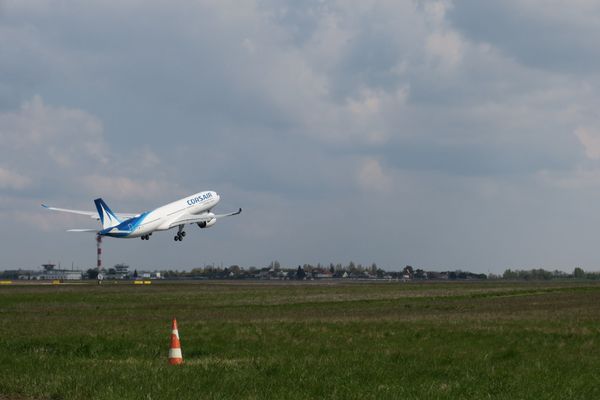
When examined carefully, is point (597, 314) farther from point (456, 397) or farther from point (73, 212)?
point (73, 212)

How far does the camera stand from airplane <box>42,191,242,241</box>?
4525 inches

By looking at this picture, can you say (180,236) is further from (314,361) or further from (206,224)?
(314,361)

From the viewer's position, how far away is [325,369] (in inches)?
874

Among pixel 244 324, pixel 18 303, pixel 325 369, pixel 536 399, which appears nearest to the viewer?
pixel 536 399

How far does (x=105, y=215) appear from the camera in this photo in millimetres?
116250

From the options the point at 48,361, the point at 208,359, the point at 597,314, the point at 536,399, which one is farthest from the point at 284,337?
the point at 597,314

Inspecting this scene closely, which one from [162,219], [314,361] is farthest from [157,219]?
[314,361]

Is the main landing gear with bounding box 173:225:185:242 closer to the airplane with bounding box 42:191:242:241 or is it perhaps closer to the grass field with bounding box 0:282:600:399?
the airplane with bounding box 42:191:242:241

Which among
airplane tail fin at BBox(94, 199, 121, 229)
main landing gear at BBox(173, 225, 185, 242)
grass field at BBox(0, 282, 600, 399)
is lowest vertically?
grass field at BBox(0, 282, 600, 399)

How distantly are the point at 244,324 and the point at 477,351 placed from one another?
1703 cm

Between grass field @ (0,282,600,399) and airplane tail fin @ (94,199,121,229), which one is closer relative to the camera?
grass field @ (0,282,600,399)

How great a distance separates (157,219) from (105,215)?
23.4 ft

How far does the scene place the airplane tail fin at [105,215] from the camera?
4542 inches

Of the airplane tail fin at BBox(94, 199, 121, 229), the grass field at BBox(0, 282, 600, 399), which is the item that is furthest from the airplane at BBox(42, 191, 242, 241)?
the grass field at BBox(0, 282, 600, 399)
